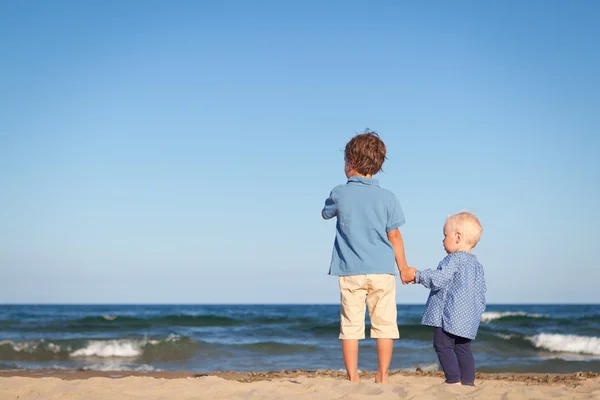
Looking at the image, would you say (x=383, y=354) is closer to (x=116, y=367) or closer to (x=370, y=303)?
(x=370, y=303)

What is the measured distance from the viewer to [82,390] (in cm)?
488

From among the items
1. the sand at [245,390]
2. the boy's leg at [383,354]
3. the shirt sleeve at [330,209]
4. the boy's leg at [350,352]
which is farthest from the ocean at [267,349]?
the shirt sleeve at [330,209]

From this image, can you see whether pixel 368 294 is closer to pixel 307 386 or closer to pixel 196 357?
pixel 307 386

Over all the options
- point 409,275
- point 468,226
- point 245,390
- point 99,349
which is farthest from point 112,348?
point 468,226

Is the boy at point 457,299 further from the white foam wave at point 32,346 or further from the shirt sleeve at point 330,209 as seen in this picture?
the white foam wave at point 32,346

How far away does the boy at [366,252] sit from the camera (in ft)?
15.4

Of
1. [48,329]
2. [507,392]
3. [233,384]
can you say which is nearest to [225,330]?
[48,329]

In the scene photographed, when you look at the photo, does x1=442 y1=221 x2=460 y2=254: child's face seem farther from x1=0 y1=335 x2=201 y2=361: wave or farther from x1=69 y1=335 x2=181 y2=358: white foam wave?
x1=69 y1=335 x2=181 y2=358: white foam wave

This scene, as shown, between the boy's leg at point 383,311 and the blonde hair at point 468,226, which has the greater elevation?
the blonde hair at point 468,226

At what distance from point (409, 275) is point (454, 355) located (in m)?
0.67

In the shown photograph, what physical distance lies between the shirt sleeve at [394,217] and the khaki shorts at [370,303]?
1.27 ft

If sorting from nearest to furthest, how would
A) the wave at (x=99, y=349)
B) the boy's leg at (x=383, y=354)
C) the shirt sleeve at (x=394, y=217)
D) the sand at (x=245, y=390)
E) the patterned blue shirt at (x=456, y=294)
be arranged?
1. the sand at (x=245, y=390)
2. the patterned blue shirt at (x=456, y=294)
3. the boy's leg at (x=383, y=354)
4. the shirt sleeve at (x=394, y=217)
5. the wave at (x=99, y=349)

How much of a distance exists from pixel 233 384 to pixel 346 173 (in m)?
2.02

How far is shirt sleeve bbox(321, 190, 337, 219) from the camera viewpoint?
490 centimetres
